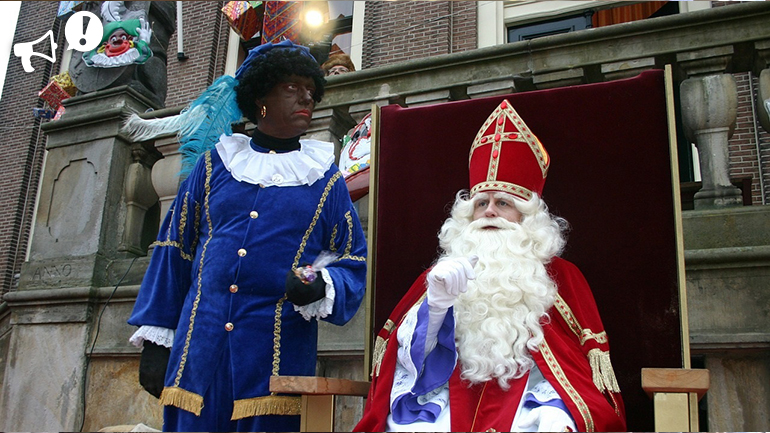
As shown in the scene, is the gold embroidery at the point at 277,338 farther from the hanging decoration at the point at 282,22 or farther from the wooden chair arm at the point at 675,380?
the hanging decoration at the point at 282,22

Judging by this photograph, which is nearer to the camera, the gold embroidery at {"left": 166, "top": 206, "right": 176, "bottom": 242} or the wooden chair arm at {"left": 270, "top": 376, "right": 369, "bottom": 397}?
the wooden chair arm at {"left": 270, "top": 376, "right": 369, "bottom": 397}

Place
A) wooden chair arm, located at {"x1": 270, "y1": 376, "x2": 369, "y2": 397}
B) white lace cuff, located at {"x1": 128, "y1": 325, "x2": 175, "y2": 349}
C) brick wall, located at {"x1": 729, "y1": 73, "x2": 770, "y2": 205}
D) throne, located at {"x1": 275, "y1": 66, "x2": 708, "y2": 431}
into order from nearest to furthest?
wooden chair arm, located at {"x1": 270, "y1": 376, "x2": 369, "y2": 397}, white lace cuff, located at {"x1": 128, "y1": 325, "x2": 175, "y2": 349}, throne, located at {"x1": 275, "y1": 66, "x2": 708, "y2": 431}, brick wall, located at {"x1": 729, "y1": 73, "x2": 770, "y2": 205}

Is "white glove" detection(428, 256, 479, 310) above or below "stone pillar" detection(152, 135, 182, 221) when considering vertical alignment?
below

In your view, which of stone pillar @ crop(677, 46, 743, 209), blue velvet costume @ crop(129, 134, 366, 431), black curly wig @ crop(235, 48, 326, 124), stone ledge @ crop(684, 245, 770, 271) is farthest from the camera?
stone pillar @ crop(677, 46, 743, 209)

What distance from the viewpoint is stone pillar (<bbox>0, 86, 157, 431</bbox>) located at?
13.3ft

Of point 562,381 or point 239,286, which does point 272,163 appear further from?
point 562,381

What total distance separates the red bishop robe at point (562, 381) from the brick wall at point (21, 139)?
9.47m

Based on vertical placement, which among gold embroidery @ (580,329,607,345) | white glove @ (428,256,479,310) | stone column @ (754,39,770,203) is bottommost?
gold embroidery @ (580,329,607,345)

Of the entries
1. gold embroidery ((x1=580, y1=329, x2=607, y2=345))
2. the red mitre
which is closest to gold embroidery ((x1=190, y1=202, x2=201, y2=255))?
the red mitre

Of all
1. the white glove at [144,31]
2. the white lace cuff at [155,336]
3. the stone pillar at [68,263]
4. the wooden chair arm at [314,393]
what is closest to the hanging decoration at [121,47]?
the white glove at [144,31]

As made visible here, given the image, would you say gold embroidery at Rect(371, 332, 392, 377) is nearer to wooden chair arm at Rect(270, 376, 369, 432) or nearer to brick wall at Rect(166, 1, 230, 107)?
wooden chair arm at Rect(270, 376, 369, 432)

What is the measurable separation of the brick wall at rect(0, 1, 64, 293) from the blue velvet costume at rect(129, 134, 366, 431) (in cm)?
888

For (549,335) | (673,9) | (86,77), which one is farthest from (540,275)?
(673,9)

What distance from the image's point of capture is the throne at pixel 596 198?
8.71ft
